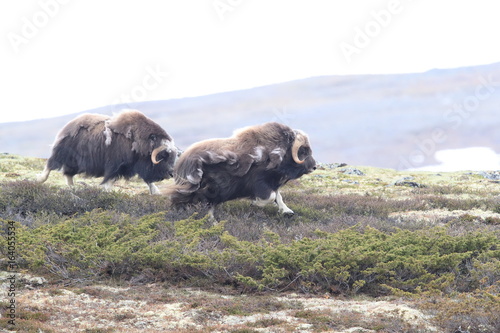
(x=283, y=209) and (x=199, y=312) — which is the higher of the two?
(x=199, y=312)

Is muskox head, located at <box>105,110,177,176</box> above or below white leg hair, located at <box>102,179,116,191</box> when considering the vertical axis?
above

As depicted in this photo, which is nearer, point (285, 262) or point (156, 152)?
point (285, 262)

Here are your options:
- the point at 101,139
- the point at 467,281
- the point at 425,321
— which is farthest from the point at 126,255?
the point at 101,139

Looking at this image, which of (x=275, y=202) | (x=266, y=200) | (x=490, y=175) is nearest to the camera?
(x=266, y=200)

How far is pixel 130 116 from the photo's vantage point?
1112 centimetres

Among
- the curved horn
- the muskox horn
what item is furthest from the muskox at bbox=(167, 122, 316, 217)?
the muskox horn

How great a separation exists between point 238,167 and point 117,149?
2910 mm

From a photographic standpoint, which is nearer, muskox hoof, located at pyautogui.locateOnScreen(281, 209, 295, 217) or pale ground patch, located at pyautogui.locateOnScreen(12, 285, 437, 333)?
pale ground patch, located at pyautogui.locateOnScreen(12, 285, 437, 333)

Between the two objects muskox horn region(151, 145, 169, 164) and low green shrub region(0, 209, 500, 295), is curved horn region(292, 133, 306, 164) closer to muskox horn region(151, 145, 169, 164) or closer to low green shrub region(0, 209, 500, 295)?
muskox horn region(151, 145, 169, 164)

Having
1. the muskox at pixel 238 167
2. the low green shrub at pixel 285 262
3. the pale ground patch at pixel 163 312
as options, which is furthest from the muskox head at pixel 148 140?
the pale ground patch at pixel 163 312

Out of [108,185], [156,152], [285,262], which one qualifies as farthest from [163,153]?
[285,262]

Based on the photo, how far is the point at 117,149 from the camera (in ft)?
36.0

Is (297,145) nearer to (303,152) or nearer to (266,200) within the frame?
(303,152)

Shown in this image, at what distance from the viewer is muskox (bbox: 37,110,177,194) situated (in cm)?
1092
